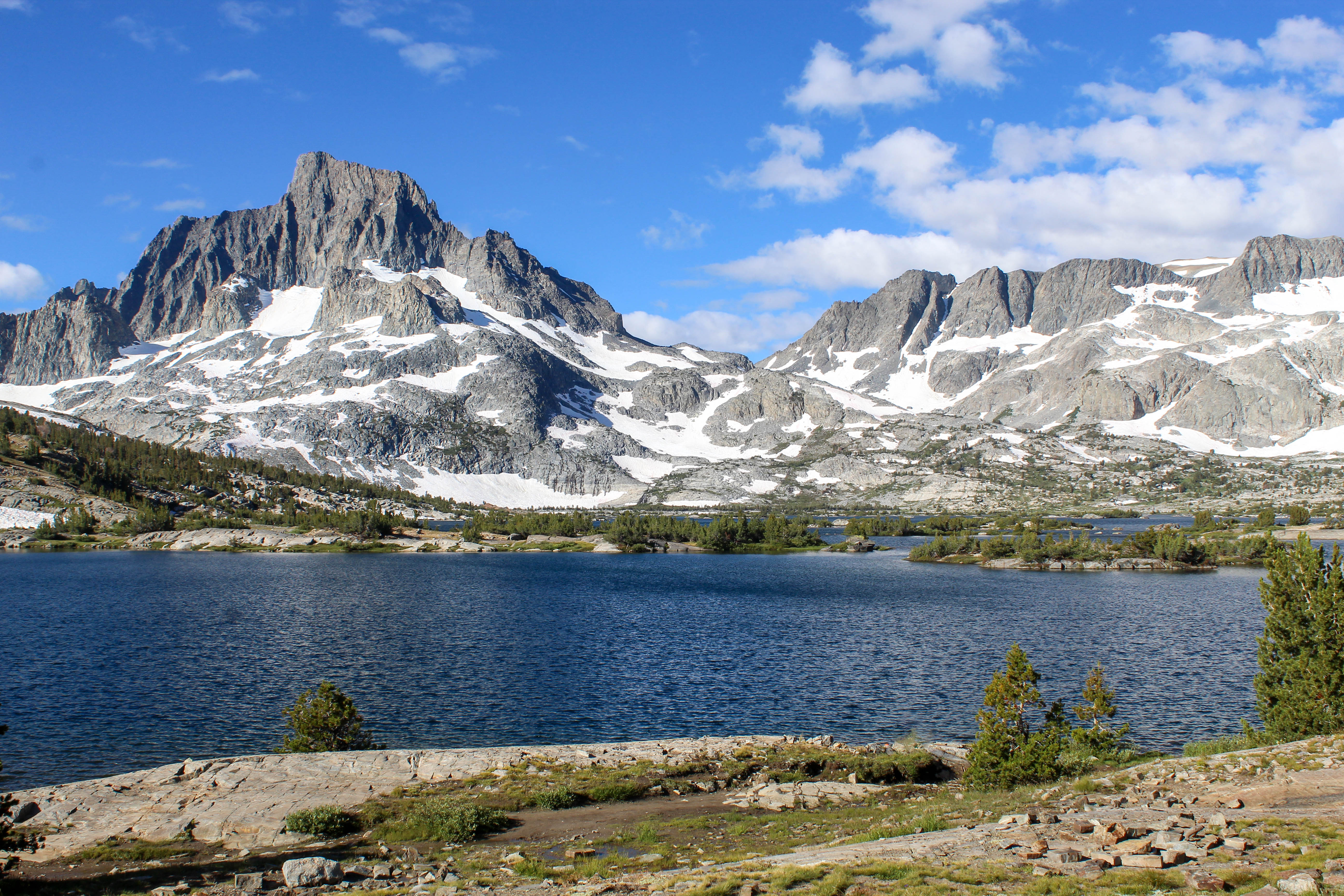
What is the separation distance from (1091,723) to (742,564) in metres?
114

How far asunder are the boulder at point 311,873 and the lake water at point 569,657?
17879 mm

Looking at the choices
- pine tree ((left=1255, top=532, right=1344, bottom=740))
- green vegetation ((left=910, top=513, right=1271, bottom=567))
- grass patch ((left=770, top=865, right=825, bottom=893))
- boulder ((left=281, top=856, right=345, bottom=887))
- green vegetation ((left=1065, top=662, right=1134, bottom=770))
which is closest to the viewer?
grass patch ((left=770, top=865, right=825, bottom=893))

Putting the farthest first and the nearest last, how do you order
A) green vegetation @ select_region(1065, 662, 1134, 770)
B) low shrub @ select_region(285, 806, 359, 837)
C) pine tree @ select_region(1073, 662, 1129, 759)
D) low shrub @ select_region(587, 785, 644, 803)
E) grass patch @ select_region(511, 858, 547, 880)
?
pine tree @ select_region(1073, 662, 1129, 759), green vegetation @ select_region(1065, 662, 1134, 770), low shrub @ select_region(587, 785, 644, 803), low shrub @ select_region(285, 806, 359, 837), grass patch @ select_region(511, 858, 547, 880)

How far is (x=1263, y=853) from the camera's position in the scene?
16359 mm

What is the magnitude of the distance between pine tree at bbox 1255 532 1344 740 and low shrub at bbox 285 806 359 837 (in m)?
34.9

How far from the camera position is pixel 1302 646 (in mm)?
32375

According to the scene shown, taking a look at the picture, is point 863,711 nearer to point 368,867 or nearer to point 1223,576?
point 368,867

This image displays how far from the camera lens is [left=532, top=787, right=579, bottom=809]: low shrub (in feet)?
94.7

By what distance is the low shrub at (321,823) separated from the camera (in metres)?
26.0

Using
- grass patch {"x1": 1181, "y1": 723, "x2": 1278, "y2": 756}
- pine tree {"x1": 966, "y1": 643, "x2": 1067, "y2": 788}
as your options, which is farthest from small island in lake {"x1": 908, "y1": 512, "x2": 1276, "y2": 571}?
pine tree {"x1": 966, "y1": 643, "x2": 1067, "y2": 788}

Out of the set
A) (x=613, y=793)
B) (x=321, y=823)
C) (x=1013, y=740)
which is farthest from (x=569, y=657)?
(x=1013, y=740)

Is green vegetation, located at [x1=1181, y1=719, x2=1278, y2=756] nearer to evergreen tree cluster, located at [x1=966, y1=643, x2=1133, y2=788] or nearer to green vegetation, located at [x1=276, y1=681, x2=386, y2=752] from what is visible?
evergreen tree cluster, located at [x1=966, y1=643, x2=1133, y2=788]

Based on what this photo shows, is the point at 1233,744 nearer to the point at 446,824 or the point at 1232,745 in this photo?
the point at 1232,745

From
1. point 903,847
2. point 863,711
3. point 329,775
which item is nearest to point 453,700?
point 329,775
